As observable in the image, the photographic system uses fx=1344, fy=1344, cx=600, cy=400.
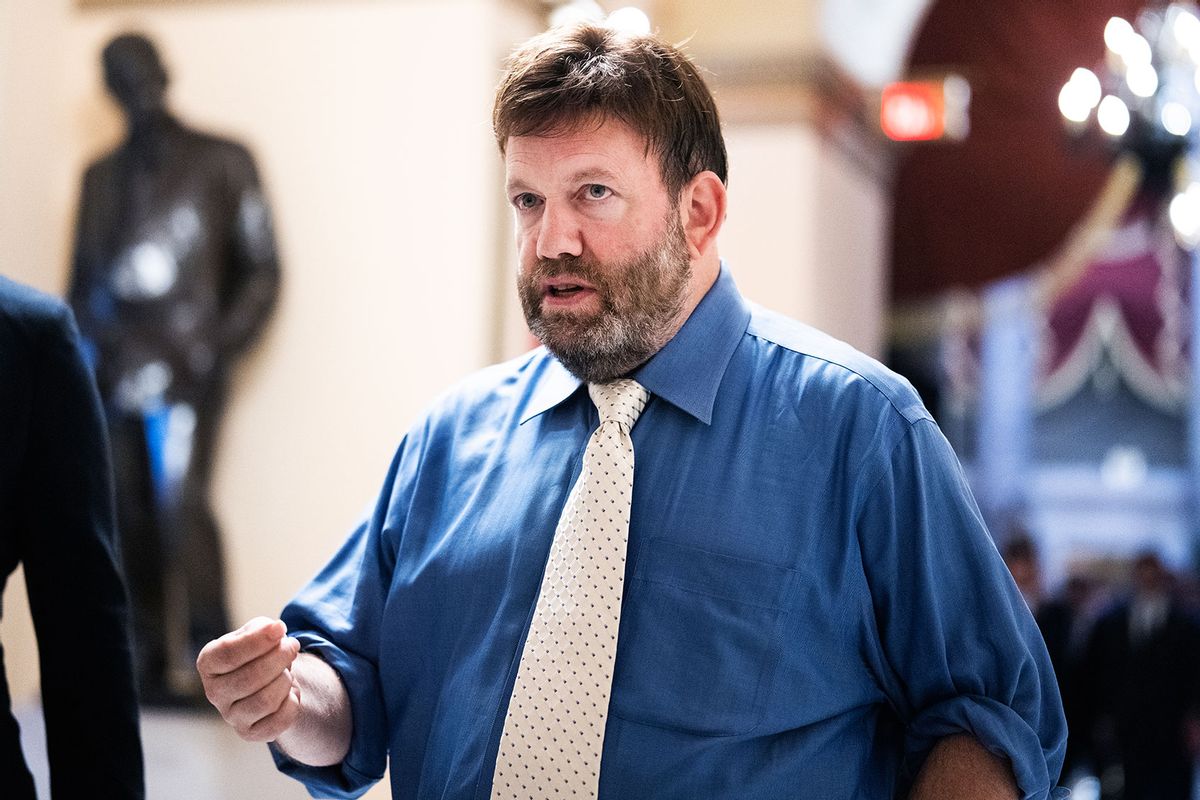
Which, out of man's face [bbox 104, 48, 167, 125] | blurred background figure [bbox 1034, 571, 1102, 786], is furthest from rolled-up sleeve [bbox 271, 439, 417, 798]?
blurred background figure [bbox 1034, 571, 1102, 786]

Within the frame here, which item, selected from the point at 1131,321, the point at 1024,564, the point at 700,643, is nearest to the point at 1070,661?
the point at 1024,564

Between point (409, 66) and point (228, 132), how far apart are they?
77cm

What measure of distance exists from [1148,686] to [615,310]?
6.36m

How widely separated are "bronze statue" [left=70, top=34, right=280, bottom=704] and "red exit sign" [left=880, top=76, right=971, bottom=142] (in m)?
3.56

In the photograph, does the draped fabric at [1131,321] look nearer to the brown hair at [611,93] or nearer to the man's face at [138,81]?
the man's face at [138,81]

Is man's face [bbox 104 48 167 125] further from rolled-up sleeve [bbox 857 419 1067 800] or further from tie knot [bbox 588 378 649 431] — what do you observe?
rolled-up sleeve [bbox 857 419 1067 800]

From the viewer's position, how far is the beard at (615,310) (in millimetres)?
1710

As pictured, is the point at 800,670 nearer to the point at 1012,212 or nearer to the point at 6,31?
the point at 6,31

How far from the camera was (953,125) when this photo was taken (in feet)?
23.5

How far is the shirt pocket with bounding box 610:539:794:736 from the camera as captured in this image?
1.58 meters

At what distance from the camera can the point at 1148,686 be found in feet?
23.4

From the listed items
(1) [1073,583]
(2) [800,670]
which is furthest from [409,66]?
(1) [1073,583]

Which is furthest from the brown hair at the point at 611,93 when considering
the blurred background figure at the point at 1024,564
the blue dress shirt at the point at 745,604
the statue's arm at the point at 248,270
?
the blurred background figure at the point at 1024,564

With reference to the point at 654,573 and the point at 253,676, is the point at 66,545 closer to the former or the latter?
the point at 253,676
